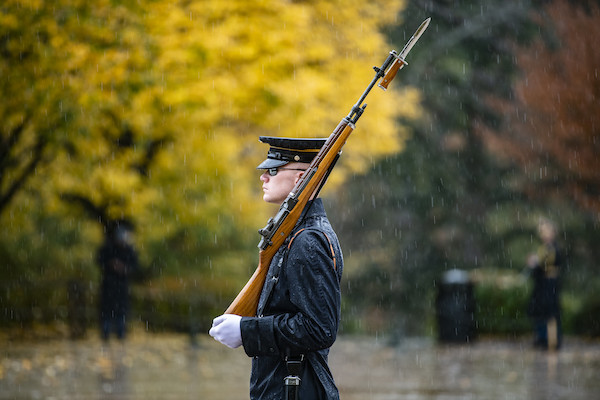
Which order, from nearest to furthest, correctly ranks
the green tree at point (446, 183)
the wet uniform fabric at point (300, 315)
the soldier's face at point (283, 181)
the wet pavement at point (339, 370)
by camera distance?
the wet uniform fabric at point (300, 315), the soldier's face at point (283, 181), the wet pavement at point (339, 370), the green tree at point (446, 183)

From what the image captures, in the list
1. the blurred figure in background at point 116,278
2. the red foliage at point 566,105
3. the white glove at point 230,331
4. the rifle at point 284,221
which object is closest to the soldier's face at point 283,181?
the rifle at point 284,221

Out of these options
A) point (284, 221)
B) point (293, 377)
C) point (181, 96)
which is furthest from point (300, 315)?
point (181, 96)

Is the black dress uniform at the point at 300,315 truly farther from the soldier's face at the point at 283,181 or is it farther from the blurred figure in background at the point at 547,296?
the blurred figure in background at the point at 547,296

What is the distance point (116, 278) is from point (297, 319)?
44.3 ft

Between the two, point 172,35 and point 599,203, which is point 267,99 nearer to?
point 172,35

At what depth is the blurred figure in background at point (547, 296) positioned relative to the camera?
52.4ft

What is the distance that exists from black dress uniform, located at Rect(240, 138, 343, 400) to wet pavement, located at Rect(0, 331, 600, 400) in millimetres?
6621

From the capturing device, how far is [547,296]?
16078 millimetres

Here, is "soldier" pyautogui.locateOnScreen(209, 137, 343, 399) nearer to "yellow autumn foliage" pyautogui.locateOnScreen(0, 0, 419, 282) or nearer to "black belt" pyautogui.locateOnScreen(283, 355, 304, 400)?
"black belt" pyautogui.locateOnScreen(283, 355, 304, 400)

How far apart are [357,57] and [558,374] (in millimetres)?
6247

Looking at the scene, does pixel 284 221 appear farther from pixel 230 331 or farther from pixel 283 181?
pixel 230 331

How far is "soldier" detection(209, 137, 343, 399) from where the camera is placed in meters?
3.64

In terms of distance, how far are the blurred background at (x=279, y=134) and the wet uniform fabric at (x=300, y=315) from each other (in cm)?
677

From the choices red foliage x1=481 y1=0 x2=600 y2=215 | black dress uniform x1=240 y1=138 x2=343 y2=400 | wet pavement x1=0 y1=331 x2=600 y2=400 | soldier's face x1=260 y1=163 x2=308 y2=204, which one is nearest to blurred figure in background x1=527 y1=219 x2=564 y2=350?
wet pavement x1=0 y1=331 x2=600 y2=400
